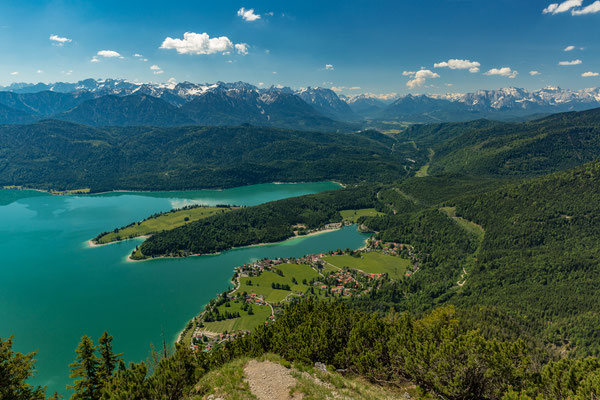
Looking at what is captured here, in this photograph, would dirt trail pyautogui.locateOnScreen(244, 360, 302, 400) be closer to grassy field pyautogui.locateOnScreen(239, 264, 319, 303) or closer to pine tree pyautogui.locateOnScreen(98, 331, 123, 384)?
pine tree pyautogui.locateOnScreen(98, 331, 123, 384)

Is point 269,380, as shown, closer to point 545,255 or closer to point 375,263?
point 375,263

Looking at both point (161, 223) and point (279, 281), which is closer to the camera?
point (279, 281)

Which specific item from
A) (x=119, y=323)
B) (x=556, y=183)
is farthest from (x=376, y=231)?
(x=119, y=323)

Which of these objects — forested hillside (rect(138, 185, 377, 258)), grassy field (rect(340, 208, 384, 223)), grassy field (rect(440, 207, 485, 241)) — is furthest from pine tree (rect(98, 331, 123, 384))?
grassy field (rect(340, 208, 384, 223))

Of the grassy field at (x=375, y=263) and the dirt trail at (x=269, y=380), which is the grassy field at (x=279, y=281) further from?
the dirt trail at (x=269, y=380)

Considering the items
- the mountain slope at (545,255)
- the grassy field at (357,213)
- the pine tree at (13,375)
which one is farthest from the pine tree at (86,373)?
the grassy field at (357,213)

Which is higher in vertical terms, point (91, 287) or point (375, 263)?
point (375, 263)

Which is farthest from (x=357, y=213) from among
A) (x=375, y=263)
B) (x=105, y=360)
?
(x=105, y=360)
